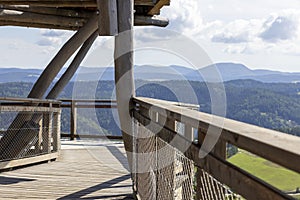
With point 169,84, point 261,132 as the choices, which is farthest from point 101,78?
point 261,132

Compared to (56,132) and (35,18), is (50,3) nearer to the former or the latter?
(35,18)

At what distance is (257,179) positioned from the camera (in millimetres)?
1136

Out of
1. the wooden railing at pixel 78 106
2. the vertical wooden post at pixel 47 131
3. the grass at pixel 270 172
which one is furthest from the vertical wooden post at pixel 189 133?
the wooden railing at pixel 78 106

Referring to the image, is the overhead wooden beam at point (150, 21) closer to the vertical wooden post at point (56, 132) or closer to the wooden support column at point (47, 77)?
the wooden support column at point (47, 77)

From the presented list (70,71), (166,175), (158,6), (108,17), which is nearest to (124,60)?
(108,17)

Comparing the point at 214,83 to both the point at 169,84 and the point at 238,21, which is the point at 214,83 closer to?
the point at 169,84

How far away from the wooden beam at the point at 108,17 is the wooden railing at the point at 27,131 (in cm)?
254

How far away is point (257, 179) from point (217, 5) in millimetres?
16886

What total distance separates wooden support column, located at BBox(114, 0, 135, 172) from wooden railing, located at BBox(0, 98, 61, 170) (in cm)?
240

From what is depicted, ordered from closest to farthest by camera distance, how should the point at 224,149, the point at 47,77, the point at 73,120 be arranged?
the point at 224,149 → the point at 47,77 → the point at 73,120

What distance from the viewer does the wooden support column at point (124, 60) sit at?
3.76 metres

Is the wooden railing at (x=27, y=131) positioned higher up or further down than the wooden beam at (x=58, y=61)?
further down

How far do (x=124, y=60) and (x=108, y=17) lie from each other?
1.28ft

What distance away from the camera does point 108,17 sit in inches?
144
